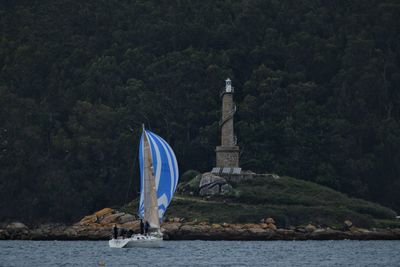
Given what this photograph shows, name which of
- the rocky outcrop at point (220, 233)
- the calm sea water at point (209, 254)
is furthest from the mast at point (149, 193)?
the rocky outcrop at point (220, 233)

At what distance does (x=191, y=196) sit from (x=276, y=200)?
566 cm

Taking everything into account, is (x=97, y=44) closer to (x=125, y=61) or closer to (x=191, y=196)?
(x=125, y=61)

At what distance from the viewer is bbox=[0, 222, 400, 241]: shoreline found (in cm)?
7575

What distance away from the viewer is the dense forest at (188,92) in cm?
9575

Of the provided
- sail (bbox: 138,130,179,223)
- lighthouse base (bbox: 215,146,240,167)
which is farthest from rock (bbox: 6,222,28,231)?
sail (bbox: 138,130,179,223)

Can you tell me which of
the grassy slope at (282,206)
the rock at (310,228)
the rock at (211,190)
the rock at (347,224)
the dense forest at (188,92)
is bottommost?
the rock at (310,228)

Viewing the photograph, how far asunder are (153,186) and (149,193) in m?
0.39

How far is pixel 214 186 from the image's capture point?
84.0 metres

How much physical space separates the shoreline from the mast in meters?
11.5

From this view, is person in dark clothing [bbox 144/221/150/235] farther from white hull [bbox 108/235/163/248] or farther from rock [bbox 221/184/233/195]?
rock [bbox 221/184/233/195]

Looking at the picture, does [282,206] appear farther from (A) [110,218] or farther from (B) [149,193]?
(B) [149,193]

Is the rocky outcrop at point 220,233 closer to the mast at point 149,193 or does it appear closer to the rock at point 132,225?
the rock at point 132,225

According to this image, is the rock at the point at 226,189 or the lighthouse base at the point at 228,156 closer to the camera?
the rock at the point at 226,189

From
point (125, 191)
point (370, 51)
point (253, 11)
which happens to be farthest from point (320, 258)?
point (253, 11)
